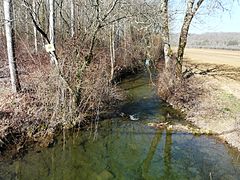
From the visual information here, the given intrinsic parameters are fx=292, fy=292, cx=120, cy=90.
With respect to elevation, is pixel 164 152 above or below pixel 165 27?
below

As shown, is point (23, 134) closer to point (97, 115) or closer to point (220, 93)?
point (97, 115)

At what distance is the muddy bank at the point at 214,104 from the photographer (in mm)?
10289

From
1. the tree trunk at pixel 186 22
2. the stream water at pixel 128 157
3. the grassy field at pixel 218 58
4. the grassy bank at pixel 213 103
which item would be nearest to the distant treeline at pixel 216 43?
the grassy field at pixel 218 58

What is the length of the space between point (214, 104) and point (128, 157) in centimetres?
571

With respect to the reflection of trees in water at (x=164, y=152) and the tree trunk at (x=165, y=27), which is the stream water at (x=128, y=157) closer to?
the reflection of trees in water at (x=164, y=152)

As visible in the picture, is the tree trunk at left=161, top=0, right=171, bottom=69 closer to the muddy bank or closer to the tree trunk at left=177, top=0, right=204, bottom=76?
the tree trunk at left=177, top=0, right=204, bottom=76

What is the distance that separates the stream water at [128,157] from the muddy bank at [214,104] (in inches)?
32.0

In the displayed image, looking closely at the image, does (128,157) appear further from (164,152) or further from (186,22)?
(186,22)

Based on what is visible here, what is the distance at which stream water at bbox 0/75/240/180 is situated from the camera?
24.4ft

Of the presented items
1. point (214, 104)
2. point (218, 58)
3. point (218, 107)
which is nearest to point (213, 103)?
point (214, 104)

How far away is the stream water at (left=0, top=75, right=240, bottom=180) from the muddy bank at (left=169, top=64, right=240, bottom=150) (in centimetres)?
81

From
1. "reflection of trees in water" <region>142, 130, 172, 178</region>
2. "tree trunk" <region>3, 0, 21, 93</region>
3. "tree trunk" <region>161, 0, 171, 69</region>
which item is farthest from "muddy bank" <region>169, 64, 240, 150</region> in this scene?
"tree trunk" <region>3, 0, 21, 93</region>

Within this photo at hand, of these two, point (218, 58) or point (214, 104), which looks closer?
point (214, 104)

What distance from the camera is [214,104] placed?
12.6 metres
